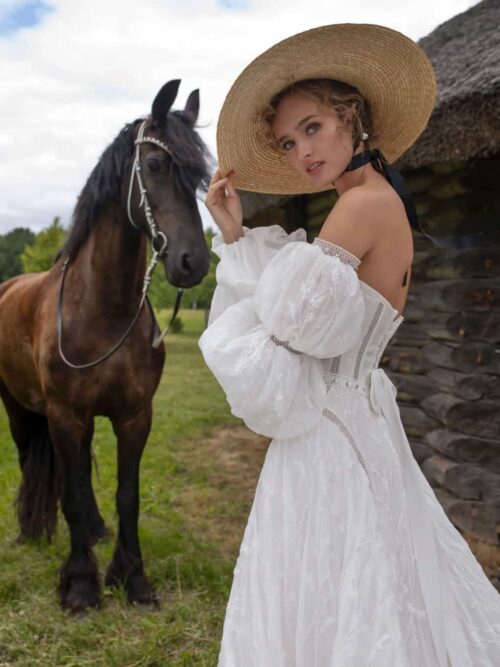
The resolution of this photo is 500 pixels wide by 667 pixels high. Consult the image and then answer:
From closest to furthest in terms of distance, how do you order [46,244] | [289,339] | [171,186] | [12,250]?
[289,339]
[171,186]
[46,244]
[12,250]

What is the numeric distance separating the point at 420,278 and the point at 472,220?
0.56 m

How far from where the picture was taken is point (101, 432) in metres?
7.45

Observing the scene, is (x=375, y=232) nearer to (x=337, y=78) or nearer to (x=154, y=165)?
(x=337, y=78)

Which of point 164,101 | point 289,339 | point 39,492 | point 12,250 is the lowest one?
point 39,492

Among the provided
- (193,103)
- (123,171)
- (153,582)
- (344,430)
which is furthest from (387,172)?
(153,582)

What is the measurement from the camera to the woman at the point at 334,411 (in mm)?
1353

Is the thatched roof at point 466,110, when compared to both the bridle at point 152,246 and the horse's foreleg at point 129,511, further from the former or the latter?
the horse's foreleg at point 129,511

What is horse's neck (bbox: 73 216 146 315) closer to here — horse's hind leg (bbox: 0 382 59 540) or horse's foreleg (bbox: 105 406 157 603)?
horse's foreleg (bbox: 105 406 157 603)

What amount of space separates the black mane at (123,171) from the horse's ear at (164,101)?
38 mm

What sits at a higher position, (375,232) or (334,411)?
(375,232)

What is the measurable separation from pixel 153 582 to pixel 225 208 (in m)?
2.41

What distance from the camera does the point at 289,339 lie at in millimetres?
1384

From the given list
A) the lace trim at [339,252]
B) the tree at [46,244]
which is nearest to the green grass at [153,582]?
the lace trim at [339,252]

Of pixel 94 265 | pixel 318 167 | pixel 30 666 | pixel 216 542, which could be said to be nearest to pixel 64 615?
pixel 30 666
